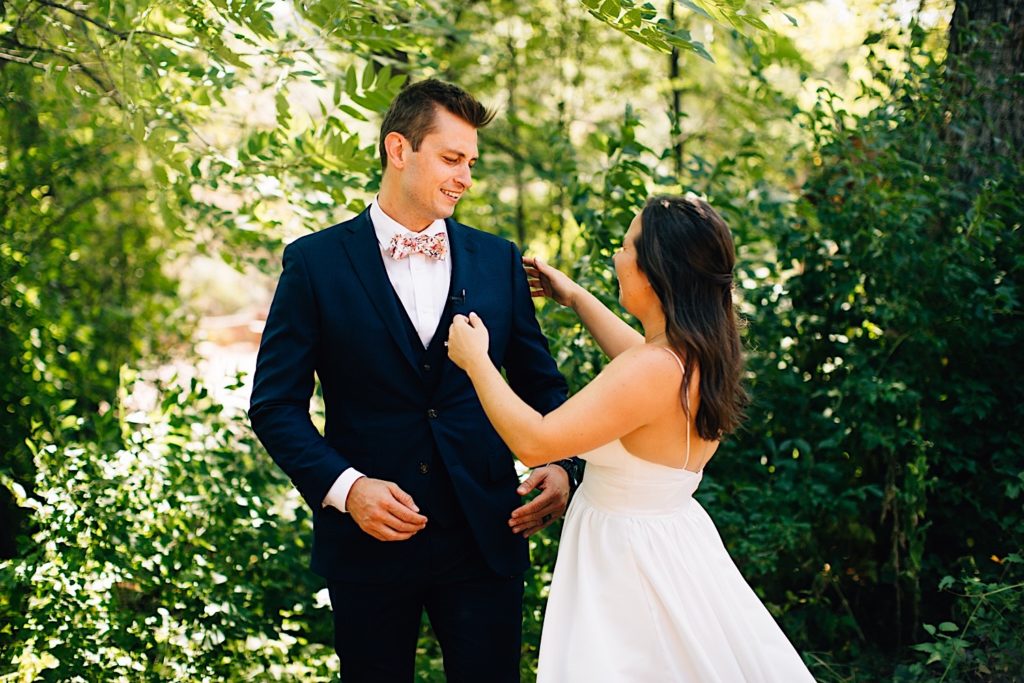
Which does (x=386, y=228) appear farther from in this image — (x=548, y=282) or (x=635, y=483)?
(x=635, y=483)

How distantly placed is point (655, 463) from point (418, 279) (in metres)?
0.75

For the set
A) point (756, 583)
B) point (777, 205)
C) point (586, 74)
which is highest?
point (586, 74)

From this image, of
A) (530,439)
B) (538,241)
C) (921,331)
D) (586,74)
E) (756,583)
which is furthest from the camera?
(586,74)

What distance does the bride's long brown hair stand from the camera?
211 cm

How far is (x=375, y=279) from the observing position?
2344mm

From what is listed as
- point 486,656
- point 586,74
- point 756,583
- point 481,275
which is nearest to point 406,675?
point 486,656

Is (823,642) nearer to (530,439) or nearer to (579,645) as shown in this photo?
(579,645)

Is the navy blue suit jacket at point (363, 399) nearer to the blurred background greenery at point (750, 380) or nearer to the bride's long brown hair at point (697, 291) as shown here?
the bride's long brown hair at point (697, 291)

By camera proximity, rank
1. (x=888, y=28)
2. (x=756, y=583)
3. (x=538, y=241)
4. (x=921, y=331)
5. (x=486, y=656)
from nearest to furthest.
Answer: (x=486, y=656)
(x=921, y=331)
(x=756, y=583)
(x=888, y=28)
(x=538, y=241)

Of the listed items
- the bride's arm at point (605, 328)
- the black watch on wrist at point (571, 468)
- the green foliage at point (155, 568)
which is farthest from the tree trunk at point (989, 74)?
the green foliage at point (155, 568)

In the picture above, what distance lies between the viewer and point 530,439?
2.05m

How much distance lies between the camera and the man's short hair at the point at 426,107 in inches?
95.0

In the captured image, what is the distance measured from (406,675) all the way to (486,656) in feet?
0.74

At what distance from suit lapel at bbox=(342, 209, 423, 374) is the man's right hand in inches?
12.1
